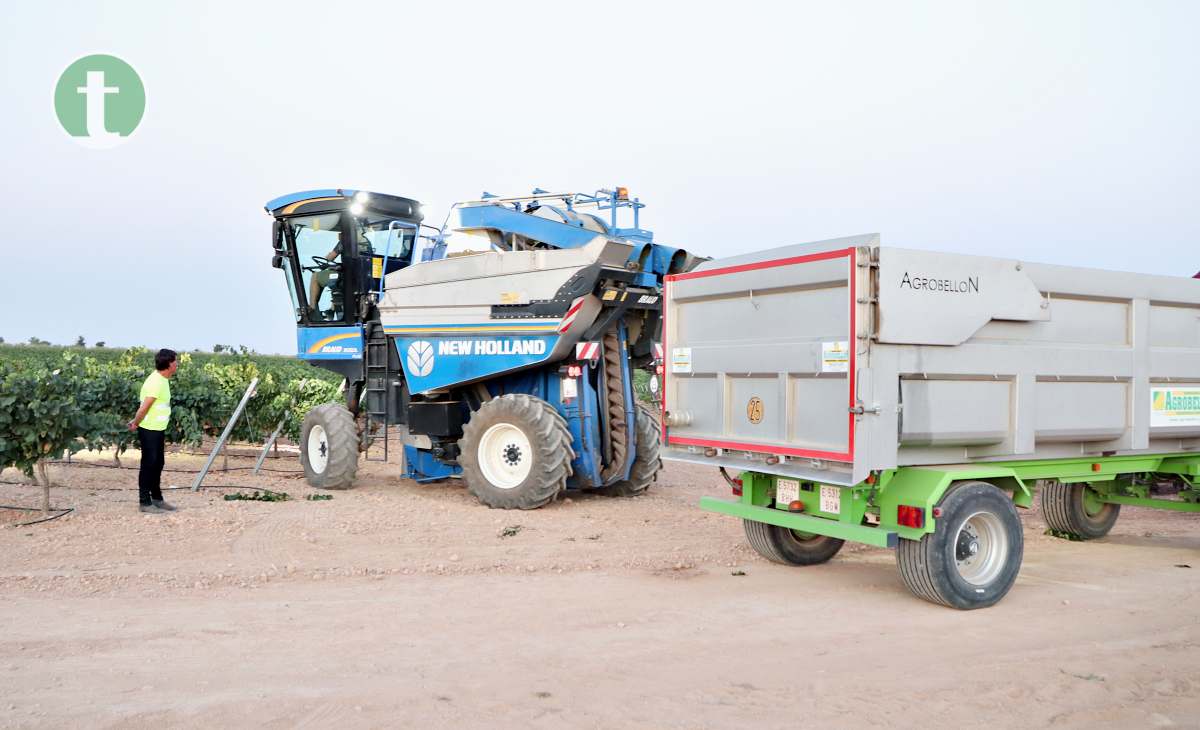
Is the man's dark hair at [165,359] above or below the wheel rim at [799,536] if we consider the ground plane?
above

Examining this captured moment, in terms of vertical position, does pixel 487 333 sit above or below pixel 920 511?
above

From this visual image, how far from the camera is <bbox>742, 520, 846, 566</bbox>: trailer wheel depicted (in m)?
7.29

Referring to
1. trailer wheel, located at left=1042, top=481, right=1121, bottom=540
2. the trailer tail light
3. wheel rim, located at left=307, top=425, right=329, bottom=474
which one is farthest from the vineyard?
trailer wheel, located at left=1042, top=481, right=1121, bottom=540

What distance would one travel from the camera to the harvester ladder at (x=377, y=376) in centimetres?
1168

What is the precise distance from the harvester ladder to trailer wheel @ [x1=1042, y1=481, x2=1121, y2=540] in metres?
7.48

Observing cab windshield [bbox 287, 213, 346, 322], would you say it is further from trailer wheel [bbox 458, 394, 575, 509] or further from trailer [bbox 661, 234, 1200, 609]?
trailer [bbox 661, 234, 1200, 609]

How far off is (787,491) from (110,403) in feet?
37.1

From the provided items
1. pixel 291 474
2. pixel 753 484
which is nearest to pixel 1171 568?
pixel 753 484

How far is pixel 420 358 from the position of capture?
10.9 metres

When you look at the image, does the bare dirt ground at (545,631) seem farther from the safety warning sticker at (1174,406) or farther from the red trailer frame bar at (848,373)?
the safety warning sticker at (1174,406)

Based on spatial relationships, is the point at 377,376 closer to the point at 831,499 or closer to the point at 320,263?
the point at 320,263

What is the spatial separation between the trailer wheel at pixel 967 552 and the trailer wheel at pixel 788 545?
1250mm

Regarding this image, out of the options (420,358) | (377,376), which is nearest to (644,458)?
(420,358)

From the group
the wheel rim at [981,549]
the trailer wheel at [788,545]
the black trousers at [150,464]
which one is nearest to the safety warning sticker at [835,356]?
the wheel rim at [981,549]
